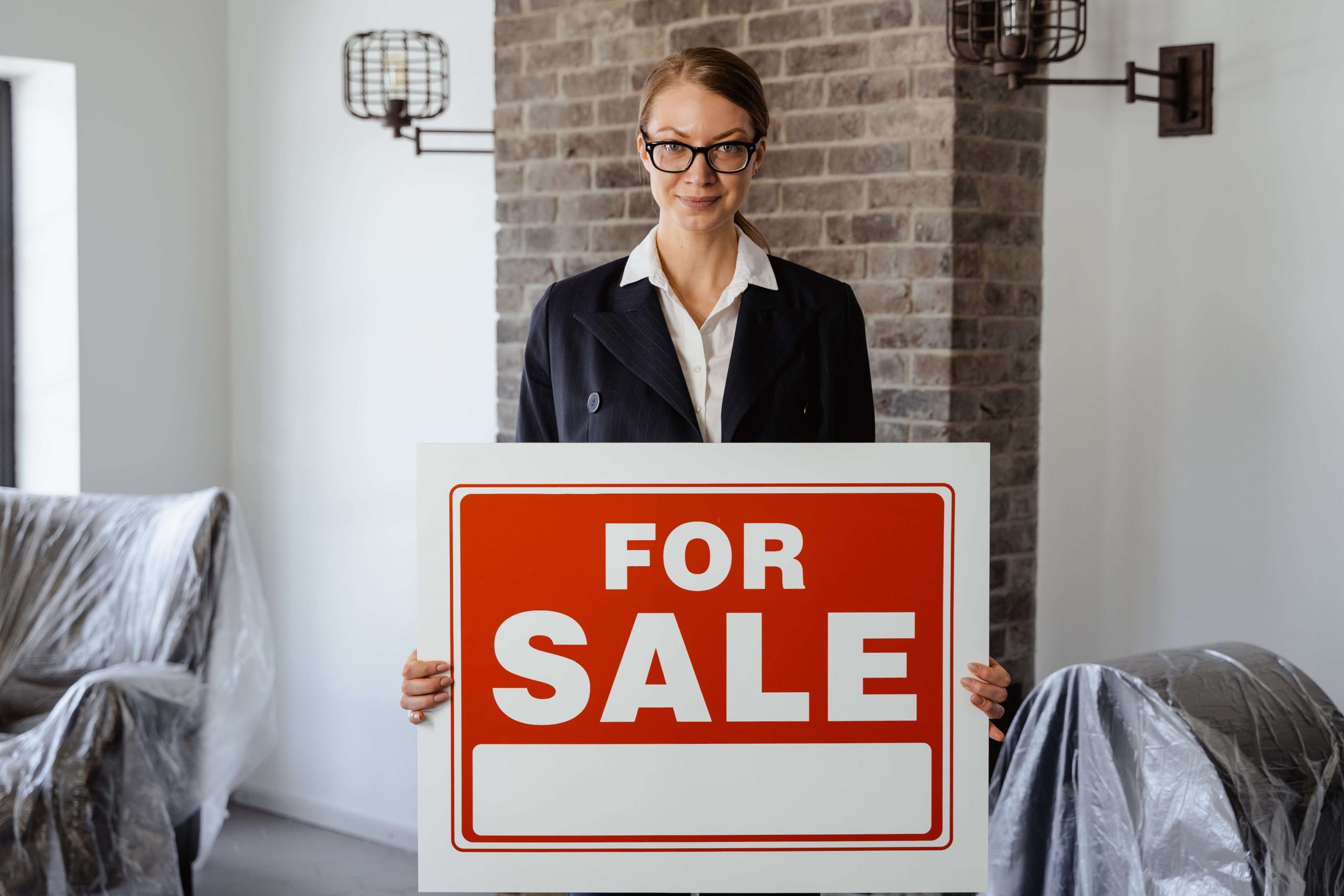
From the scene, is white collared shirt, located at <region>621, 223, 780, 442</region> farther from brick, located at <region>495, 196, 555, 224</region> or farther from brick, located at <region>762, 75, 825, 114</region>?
brick, located at <region>495, 196, 555, 224</region>

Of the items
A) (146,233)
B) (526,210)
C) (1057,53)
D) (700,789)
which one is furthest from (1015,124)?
(146,233)

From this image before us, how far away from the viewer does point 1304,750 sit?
198cm

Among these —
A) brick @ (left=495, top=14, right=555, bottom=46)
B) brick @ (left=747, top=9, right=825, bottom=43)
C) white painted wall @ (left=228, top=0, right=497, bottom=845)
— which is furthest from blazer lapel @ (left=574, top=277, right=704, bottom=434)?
white painted wall @ (left=228, top=0, right=497, bottom=845)

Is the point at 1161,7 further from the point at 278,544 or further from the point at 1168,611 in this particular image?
the point at 278,544

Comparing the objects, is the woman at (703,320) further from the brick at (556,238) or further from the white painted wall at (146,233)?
the white painted wall at (146,233)

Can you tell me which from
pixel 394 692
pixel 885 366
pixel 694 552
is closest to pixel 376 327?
pixel 394 692

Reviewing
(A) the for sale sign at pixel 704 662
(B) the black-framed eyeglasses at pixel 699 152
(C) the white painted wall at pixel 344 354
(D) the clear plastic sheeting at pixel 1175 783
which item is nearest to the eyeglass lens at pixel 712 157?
(B) the black-framed eyeglasses at pixel 699 152

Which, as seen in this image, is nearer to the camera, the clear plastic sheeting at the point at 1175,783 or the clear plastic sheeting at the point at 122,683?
the clear plastic sheeting at the point at 1175,783

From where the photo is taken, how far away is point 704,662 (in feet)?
4.49

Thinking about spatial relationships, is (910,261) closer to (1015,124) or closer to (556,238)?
(1015,124)

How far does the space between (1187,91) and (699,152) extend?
5.19ft

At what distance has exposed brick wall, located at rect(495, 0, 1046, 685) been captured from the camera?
2.63 meters

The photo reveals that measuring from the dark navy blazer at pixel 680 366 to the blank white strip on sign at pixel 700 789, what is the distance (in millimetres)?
357

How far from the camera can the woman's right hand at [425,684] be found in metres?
1.36
